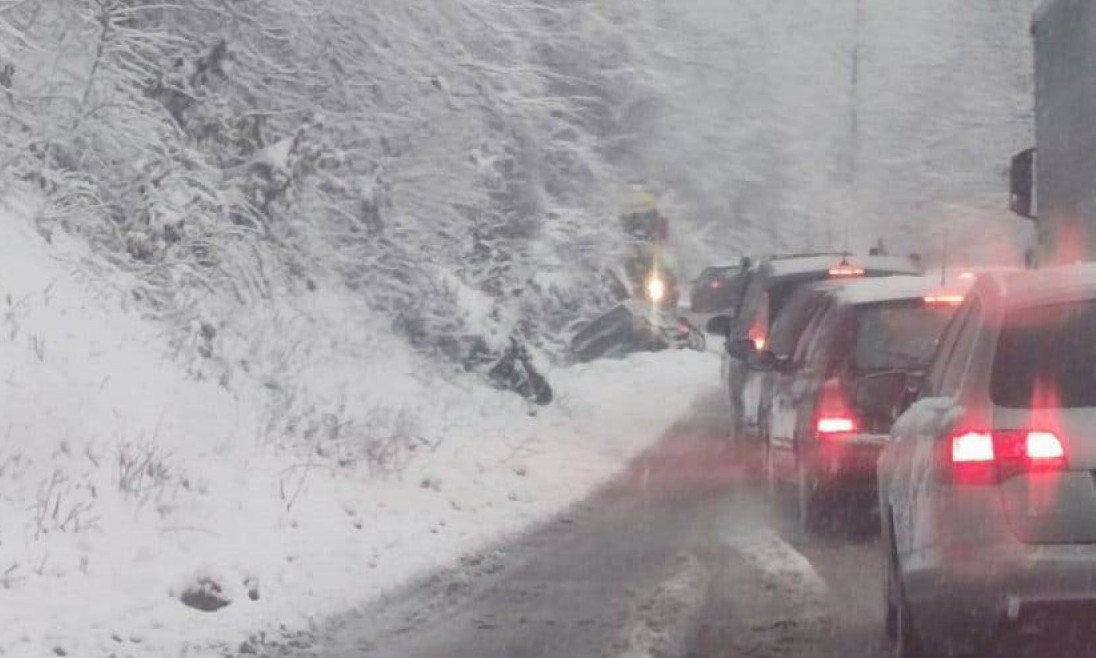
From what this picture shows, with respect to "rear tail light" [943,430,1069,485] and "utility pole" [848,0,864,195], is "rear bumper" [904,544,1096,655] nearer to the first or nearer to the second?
"rear tail light" [943,430,1069,485]

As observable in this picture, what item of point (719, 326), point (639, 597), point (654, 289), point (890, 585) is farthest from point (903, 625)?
point (654, 289)

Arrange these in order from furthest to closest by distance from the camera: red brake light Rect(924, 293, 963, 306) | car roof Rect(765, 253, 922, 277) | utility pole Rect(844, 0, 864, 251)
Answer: utility pole Rect(844, 0, 864, 251) < car roof Rect(765, 253, 922, 277) < red brake light Rect(924, 293, 963, 306)

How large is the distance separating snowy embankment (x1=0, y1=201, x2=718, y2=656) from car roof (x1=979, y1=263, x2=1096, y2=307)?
427cm

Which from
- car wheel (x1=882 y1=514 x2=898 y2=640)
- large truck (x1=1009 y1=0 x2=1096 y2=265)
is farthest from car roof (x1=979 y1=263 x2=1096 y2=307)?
large truck (x1=1009 y1=0 x2=1096 y2=265)

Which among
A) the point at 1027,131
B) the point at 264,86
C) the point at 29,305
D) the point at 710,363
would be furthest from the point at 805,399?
the point at 1027,131

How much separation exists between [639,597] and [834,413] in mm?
2343

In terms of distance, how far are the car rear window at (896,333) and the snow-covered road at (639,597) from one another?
120cm

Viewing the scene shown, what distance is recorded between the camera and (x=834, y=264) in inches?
758

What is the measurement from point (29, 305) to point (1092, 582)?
850 cm

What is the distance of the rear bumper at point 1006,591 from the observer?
6.81 metres

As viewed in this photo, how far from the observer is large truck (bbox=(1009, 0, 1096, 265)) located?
17234 mm

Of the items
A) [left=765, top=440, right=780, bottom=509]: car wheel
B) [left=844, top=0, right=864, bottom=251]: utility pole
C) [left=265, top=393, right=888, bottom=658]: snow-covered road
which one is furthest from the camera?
[left=844, top=0, right=864, bottom=251]: utility pole

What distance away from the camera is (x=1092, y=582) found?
22.3 feet

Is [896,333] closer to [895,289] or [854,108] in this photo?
[895,289]
